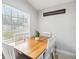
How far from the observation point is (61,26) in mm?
2635

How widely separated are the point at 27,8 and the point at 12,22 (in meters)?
0.94

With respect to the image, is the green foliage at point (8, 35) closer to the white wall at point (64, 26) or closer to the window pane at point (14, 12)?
the window pane at point (14, 12)

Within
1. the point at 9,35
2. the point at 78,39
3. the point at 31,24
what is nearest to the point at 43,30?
the point at 31,24

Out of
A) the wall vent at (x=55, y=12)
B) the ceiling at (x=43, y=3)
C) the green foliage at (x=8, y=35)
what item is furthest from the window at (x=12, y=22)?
the wall vent at (x=55, y=12)

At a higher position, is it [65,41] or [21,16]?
[21,16]

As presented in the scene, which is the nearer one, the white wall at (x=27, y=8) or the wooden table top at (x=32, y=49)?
the wooden table top at (x=32, y=49)

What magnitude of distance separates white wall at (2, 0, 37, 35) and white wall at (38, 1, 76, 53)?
1.83ft

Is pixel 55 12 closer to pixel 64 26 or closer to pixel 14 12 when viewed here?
pixel 64 26

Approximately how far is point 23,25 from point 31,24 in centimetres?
44

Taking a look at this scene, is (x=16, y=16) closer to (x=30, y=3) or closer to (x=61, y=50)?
(x=30, y=3)

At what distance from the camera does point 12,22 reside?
213 centimetres

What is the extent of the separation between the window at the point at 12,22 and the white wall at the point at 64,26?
43.6 inches

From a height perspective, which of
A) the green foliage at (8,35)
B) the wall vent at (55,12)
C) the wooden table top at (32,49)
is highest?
the wall vent at (55,12)

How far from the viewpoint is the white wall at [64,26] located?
2391 mm
